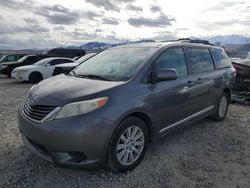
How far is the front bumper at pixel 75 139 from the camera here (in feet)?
9.16

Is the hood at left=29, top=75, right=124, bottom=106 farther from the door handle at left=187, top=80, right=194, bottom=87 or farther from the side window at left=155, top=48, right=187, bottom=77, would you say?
the door handle at left=187, top=80, right=194, bottom=87

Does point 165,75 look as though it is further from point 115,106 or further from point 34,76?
point 34,76

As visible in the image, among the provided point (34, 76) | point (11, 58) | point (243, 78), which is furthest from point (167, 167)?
point (11, 58)

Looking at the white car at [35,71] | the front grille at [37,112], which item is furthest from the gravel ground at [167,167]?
the white car at [35,71]

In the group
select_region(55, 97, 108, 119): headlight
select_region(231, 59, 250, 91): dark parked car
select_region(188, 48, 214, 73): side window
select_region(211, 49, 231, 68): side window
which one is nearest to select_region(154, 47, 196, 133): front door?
select_region(188, 48, 214, 73): side window

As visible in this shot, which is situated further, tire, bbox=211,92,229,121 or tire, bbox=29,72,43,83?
tire, bbox=29,72,43,83

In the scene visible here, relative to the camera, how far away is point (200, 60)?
4770mm

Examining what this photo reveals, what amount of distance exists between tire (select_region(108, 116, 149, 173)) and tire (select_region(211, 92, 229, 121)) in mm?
2537

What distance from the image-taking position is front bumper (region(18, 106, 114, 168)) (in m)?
2.79

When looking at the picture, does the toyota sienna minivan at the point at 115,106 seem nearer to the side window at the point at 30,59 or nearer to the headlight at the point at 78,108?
the headlight at the point at 78,108

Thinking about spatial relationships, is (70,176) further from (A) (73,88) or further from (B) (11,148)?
(B) (11,148)

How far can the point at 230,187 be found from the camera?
3.04m

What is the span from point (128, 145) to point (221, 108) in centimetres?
312

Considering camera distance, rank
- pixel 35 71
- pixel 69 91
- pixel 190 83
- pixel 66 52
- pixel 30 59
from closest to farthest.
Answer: pixel 69 91
pixel 190 83
pixel 35 71
pixel 30 59
pixel 66 52
